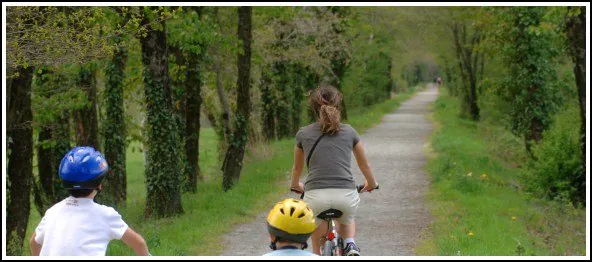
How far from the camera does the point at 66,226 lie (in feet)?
14.9

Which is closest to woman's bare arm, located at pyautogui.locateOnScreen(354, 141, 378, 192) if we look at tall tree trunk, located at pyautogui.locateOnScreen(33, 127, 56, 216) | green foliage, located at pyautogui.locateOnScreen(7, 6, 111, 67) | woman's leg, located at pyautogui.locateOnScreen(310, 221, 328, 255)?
woman's leg, located at pyautogui.locateOnScreen(310, 221, 328, 255)

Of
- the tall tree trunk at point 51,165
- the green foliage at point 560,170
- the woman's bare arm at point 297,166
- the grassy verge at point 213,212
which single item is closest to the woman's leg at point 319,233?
the woman's bare arm at point 297,166

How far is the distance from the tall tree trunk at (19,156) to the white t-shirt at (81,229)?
9.85 metres

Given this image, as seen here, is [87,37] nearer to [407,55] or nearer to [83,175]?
[83,175]

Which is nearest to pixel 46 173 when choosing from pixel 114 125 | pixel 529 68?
pixel 114 125

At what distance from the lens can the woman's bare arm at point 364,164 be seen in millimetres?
6703

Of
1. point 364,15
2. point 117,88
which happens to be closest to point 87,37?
point 117,88

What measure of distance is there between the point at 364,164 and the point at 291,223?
2.24 metres

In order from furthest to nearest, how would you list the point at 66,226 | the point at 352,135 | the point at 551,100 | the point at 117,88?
1. the point at 551,100
2. the point at 117,88
3. the point at 352,135
4. the point at 66,226

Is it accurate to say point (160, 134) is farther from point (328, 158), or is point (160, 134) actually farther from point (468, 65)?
point (468, 65)

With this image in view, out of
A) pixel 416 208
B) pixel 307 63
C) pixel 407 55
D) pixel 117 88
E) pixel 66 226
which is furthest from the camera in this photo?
pixel 407 55

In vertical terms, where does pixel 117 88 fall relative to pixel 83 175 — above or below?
below

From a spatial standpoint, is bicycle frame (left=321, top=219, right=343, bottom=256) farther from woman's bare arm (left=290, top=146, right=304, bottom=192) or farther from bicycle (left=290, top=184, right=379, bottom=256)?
woman's bare arm (left=290, top=146, right=304, bottom=192)

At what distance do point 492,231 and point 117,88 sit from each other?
8.09 m
